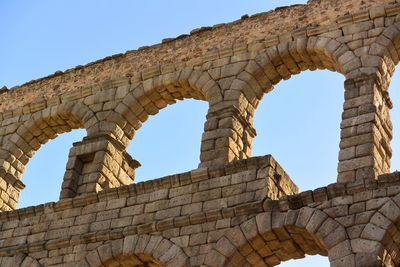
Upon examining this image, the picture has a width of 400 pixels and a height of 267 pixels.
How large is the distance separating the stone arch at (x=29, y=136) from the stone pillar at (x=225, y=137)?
2938 mm

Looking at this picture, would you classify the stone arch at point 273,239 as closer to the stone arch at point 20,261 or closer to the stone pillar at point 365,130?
the stone pillar at point 365,130

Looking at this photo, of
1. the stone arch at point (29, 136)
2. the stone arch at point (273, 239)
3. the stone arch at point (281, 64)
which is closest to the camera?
the stone arch at point (273, 239)

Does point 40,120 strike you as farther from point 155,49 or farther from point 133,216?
point 133,216

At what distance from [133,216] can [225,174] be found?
1615 mm

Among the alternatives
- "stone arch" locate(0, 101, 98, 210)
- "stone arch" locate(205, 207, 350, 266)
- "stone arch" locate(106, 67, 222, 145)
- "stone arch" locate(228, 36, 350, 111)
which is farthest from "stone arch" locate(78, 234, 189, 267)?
"stone arch" locate(0, 101, 98, 210)

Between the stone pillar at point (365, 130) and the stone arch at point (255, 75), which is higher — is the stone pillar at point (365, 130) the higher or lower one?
the lower one

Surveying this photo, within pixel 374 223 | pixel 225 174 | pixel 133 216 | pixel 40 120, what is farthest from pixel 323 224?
pixel 40 120

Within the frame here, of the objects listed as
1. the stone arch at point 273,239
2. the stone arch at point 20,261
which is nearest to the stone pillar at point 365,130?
the stone arch at point 273,239

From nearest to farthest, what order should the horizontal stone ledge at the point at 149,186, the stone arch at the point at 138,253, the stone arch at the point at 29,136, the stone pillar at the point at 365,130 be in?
the stone pillar at the point at 365,130, the stone arch at the point at 138,253, the horizontal stone ledge at the point at 149,186, the stone arch at the point at 29,136

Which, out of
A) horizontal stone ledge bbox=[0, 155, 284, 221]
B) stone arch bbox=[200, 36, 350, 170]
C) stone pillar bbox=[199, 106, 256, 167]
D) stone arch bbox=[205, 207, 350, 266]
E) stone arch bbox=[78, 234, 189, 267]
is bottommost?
stone arch bbox=[205, 207, 350, 266]

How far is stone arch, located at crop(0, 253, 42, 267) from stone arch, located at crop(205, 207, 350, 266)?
3.15 meters

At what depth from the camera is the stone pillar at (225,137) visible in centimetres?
1336

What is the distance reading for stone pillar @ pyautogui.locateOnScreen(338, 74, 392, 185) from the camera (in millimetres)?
11992

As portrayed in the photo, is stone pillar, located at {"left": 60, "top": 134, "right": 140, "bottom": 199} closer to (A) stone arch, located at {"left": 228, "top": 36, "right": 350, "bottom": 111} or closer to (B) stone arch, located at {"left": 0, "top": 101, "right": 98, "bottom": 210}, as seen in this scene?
(B) stone arch, located at {"left": 0, "top": 101, "right": 98, "bottom": 210}
